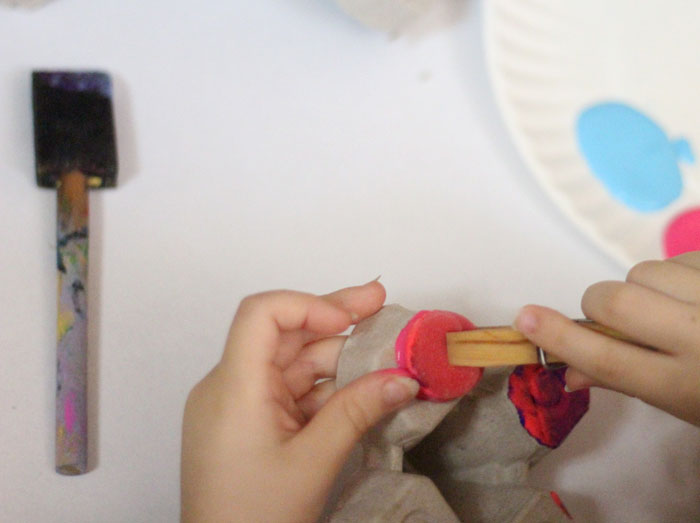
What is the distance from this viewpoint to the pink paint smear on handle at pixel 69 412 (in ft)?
1.40

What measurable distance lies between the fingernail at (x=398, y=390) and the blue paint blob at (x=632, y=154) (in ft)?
0.96

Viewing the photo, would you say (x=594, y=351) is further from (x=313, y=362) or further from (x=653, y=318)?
(x=313, y=362)

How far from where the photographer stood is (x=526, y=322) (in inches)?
12.4

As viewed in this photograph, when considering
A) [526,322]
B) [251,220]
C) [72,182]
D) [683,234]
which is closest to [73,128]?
[72,182]

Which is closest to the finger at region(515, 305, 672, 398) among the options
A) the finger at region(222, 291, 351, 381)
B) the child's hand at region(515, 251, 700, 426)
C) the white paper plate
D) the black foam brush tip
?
the child's hand at region(515, 251, 700, 426)

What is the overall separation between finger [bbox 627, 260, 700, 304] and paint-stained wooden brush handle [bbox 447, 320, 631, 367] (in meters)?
0.04

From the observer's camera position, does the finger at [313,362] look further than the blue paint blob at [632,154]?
No

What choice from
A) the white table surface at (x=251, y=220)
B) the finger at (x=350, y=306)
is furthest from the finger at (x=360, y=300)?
the white table surface at (x=251, y=220)

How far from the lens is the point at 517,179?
1.82 ft

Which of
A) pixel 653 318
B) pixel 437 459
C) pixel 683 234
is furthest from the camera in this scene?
pixel 683 234

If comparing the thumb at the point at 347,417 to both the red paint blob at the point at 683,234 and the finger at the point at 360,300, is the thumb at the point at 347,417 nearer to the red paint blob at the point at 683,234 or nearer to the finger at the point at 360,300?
the finger at the point at 360,300

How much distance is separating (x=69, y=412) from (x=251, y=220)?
186 mm

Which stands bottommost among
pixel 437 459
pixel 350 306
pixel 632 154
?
pixel 437 459

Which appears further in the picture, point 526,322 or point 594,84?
point 594,84
